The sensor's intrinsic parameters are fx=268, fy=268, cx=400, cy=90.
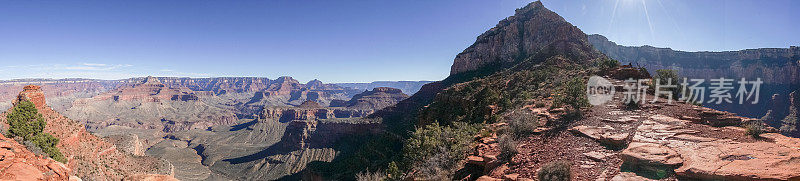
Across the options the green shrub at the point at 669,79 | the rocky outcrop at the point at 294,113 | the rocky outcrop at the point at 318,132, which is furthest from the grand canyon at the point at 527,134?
the rocky outcrop at the point at 294,113

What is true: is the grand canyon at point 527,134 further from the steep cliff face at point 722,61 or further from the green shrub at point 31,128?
the steep cliff face at point 722,61

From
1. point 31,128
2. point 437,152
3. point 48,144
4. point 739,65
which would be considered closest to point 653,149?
point 437,152

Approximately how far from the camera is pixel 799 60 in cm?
7675

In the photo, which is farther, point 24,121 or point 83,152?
point 83,152

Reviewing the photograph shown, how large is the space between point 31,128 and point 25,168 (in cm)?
2529

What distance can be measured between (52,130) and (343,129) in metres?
61.8

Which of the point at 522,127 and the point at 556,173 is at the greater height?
the point at 522,127

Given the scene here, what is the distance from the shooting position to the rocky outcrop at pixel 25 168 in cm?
1111

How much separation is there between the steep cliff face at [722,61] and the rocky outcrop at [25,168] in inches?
5411

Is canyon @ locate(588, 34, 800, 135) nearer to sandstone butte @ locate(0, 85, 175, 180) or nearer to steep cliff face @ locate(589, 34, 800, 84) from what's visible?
steep cliff face @ locate(589, 34, 800, 84)

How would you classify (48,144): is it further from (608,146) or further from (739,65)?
(739,65)

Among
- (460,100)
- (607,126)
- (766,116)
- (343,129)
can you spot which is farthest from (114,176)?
(766,116)

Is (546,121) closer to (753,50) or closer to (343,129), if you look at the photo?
(343,129)

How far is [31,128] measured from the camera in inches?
1055
